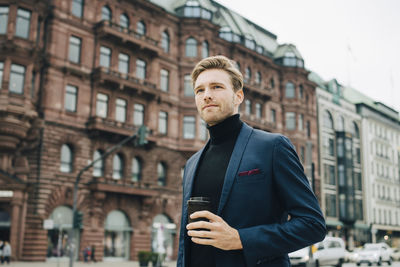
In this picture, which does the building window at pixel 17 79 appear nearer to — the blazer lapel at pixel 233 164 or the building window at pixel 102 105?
the building window at pixel 102 105

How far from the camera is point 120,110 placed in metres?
32.8

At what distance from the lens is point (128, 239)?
32094 mm

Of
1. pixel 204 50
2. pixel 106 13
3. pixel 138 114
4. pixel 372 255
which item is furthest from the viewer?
pixel 204 50

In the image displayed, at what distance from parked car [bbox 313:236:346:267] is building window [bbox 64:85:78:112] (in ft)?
57.2

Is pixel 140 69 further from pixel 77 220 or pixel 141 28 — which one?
pixel 77 220

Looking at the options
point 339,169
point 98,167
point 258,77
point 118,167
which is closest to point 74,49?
point 98,167

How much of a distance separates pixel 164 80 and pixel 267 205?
34.9 metres

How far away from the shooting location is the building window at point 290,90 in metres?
49.5

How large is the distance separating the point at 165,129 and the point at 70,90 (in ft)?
28.0

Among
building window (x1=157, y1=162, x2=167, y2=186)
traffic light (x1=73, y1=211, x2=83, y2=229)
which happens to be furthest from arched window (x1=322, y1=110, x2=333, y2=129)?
traffic light (x1=73, y1=211, x2=83, y2=229)

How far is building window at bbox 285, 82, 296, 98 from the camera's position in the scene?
49.5 m

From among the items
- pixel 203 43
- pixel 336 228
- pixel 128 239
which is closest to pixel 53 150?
pixel 128 239

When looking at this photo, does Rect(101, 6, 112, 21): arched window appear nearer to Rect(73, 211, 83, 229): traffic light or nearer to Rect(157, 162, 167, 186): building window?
Rect(157, 162, 167, 186): building window

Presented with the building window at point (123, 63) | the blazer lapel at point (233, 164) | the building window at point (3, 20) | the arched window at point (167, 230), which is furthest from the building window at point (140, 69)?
the blazer lapel at point (233, 164)
